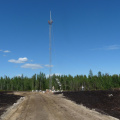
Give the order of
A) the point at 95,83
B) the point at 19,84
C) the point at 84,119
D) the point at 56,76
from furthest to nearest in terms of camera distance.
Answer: the point at 56,76 < the point at 19,84 < the point at 95,83 < the point at 84,119

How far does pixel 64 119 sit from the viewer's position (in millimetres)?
11219

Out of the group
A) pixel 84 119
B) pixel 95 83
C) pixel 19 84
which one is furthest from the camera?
pixel 19 84

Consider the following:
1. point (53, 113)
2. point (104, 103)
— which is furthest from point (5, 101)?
point (104, 103)

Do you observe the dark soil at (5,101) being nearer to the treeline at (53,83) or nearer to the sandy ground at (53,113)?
the sandy ground at (53,113)

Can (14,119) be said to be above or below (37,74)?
below

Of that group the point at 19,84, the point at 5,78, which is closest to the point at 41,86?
the point at 19,84

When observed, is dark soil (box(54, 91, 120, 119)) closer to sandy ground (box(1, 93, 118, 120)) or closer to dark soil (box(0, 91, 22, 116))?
sandy ground (box(1, 93, 118, 120))

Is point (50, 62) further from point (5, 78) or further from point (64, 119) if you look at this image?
point (5, 78)

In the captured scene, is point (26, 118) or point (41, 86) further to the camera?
point (41, 86)

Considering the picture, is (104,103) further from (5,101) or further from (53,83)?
(53,83)

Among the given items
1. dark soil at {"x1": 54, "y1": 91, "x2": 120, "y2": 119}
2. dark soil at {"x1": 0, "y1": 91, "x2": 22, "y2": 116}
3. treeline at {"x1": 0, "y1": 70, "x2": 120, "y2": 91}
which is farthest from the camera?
treeline at {"x1": 0, "y1": 70, "x2": 120, "y2": 91}

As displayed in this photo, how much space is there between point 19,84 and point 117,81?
271ft

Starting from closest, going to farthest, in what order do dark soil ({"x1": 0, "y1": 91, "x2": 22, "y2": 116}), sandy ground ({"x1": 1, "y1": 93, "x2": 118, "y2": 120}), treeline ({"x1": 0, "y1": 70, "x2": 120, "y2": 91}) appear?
1. sandy ground ({"x1": 1, "y1": 93, "x2": 118, "y2": 120})
2. dark soil ({"x1": 0, "y1": 91, "x2": 22, "y2": 116})
3. treeline ({"x1": 0, "y1": 70, "x2": 120, "y2": 91})

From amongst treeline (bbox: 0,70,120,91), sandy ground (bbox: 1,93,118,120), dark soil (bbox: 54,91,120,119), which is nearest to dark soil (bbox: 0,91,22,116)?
sandy ground (bbox: 1,93,118,120)
